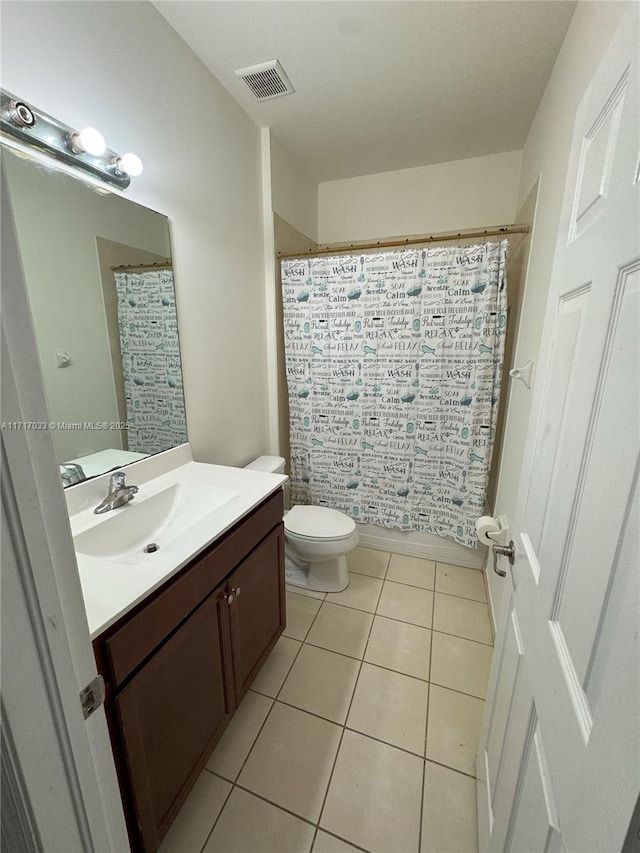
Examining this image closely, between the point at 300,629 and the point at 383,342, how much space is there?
5.28ft

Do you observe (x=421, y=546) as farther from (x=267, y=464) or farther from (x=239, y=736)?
(x=239, y=736)

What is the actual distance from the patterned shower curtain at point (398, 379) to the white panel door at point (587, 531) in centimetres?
115

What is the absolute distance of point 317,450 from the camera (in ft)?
7.57

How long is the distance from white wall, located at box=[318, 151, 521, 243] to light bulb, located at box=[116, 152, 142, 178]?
169 centimetres

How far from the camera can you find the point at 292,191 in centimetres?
221

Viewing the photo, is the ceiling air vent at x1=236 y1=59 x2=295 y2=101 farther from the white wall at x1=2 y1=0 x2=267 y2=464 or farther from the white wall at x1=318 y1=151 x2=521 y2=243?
the white wall at x1=318 y1=151 x2=521 y2=243

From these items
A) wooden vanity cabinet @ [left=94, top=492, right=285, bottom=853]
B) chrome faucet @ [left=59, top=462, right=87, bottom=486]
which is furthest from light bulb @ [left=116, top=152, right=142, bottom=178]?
wooden vanity cabinet @ [left=94, top=492, right=285, bottom=853]

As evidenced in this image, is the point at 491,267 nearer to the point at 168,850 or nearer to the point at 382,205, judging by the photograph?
the point at 382,205

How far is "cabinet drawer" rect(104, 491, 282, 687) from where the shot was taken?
74 cm

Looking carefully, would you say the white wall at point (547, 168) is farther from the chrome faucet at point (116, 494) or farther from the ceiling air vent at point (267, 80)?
the chrome faucet at point (116, 494)

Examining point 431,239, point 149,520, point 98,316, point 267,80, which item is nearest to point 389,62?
point 267,80

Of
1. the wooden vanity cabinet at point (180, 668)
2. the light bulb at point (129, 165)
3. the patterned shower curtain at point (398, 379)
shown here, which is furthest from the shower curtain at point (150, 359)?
the patterned shower curtain at point (398, 379)

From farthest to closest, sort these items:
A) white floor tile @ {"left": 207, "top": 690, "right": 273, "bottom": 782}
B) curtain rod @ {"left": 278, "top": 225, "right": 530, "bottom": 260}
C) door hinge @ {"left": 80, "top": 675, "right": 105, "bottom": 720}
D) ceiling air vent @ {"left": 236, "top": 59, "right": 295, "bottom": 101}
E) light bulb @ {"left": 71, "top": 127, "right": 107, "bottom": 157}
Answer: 1. curtain rod @ {"left": 278, "top": 225, "right": 530, "bottom": 260}
2. ceiling air vent @ {"left": 236, "top": 59, "right": 295, "bottom": 101}
3. white floor tile @ {"left": 207, "top": 690, "right": 273, "bottom": 782}
4. light bulb @ {"left": 71, "top": 127, "right": 107, "bottom": 157}
5. door hinge @ {"left": 80, "top": 675, "right": 105, "bottom": 720}

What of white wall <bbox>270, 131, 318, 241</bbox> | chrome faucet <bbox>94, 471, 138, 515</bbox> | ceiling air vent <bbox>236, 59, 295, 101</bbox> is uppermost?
ceiling air vent <bbox>236, 59, 295, 101</bbox>
